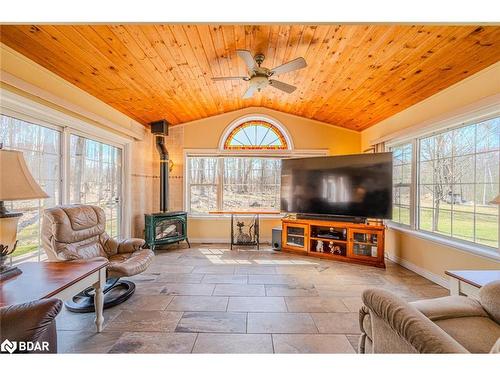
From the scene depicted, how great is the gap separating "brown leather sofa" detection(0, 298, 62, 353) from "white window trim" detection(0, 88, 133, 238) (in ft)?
6.44

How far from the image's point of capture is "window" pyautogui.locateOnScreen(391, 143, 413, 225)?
376 centimetres

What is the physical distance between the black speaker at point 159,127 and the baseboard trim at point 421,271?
475cm

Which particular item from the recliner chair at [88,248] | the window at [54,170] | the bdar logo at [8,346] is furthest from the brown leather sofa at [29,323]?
the window at [54,170]

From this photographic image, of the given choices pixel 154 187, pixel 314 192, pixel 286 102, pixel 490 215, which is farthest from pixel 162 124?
pixel 490 215

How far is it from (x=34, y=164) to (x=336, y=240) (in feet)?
13.9

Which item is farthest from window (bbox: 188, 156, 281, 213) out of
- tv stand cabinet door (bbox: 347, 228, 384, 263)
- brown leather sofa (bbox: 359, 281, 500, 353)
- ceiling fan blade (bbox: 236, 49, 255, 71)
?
brown leather sofa (bbox: 359, 281, 500, 353)

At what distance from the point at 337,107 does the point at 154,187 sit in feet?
13.2

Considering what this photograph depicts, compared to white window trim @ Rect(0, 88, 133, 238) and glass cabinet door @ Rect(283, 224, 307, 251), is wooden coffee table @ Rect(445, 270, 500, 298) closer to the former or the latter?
glass cabinet door @ Rect(283, 224, 307, 251)

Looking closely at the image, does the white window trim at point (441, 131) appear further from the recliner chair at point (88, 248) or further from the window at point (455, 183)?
the recliner chair at point (88, 248)

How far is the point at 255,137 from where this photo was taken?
5246 millimetres

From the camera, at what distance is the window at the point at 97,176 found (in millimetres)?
3141

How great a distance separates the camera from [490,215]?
2516 millimetres

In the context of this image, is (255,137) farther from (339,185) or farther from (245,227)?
(339,185)
